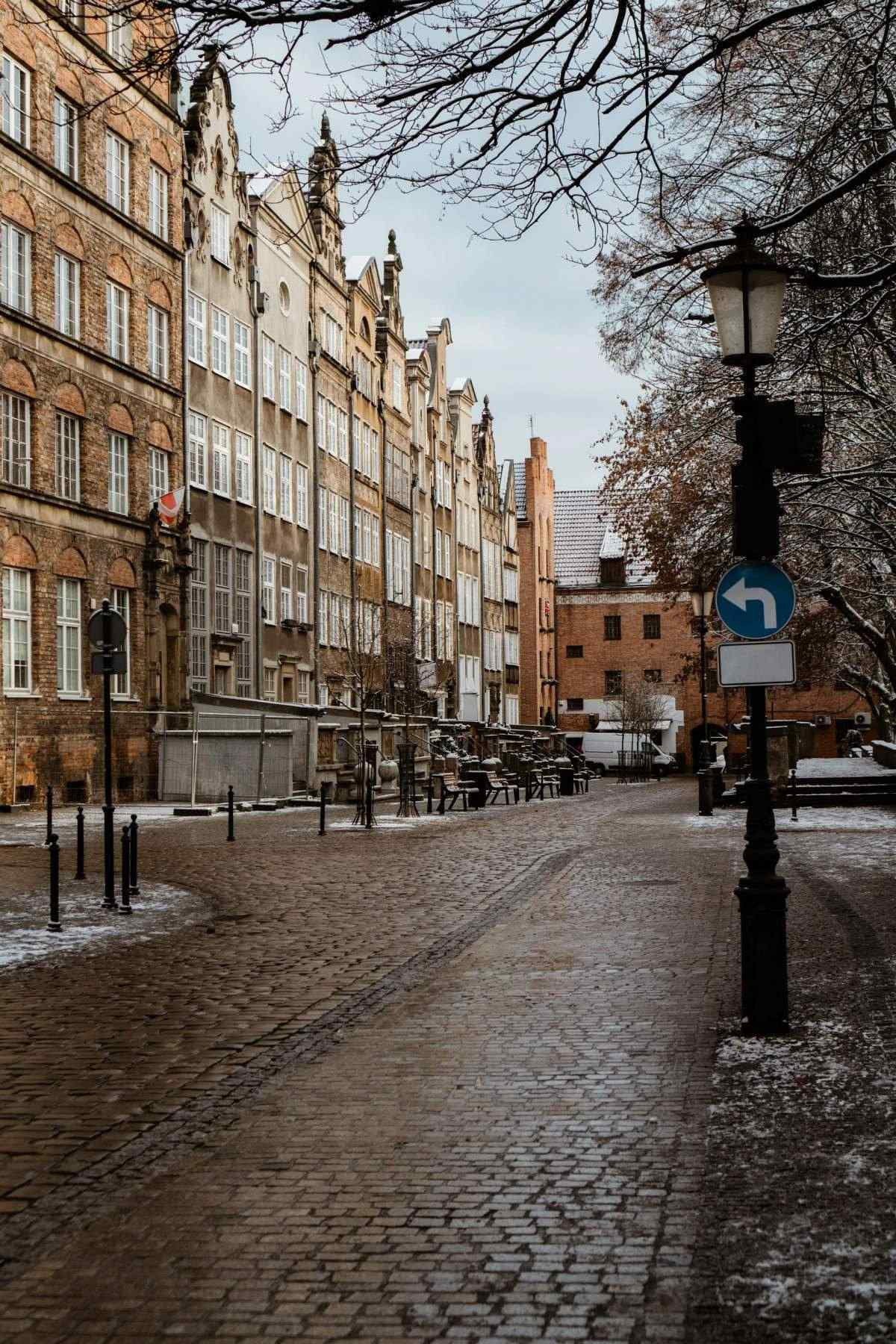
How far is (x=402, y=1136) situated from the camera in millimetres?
6723

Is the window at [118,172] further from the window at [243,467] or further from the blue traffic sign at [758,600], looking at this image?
the blue traffic sign at [758,600]

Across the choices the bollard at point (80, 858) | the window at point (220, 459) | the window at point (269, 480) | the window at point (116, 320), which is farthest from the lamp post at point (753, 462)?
the window at point (269, 480)

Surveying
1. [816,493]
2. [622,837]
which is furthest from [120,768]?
[816,493]

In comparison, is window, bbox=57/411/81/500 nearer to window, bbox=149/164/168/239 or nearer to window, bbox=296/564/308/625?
window, bbox=149/164/168/239

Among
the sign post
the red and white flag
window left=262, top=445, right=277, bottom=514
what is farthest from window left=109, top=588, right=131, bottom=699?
the sign post

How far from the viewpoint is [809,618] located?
4612 centimetres

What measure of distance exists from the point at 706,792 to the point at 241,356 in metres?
19.4

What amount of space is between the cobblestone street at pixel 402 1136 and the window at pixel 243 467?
29949 mm

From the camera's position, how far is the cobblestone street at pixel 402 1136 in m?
4.75

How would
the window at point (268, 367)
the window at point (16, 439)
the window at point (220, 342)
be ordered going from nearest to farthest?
the window at point (16, 439)
the window at point (220, 342)
the window at point (268, 367)

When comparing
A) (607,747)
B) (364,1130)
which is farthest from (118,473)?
(607,747)

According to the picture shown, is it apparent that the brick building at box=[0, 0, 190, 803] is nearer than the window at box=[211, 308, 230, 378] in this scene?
Yes

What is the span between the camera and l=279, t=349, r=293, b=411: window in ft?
153

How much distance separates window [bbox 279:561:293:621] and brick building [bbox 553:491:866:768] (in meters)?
42.8
